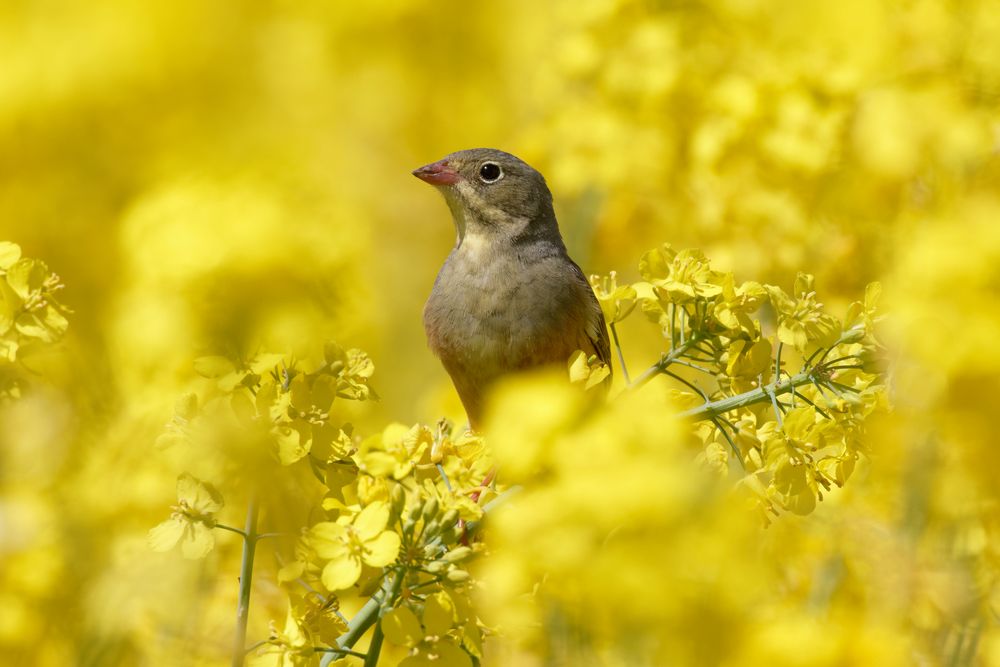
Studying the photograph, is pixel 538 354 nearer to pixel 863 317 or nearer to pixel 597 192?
pixel 597 192

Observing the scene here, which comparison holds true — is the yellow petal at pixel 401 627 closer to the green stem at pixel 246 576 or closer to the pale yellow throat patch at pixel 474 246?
the green stem at pixel 246 576

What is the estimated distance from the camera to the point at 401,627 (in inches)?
79.5

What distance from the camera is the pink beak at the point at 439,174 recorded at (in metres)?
4.05

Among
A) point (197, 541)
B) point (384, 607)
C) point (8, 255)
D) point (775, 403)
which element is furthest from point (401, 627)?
point (8, 255)

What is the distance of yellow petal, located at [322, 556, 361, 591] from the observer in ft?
6.49

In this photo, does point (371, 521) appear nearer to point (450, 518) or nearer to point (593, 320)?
point (450, 518)

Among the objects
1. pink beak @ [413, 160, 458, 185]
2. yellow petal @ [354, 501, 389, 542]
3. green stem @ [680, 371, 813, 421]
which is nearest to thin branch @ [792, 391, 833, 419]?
green stem @ [680, 371, 813, 421]

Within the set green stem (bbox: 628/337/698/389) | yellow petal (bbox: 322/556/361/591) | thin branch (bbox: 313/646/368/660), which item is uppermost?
green stem (bbox: 628/337/698/389)

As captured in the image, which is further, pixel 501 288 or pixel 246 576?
pixel 501 288

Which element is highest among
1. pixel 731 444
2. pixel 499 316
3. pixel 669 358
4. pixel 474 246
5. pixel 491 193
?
pixel 491 193

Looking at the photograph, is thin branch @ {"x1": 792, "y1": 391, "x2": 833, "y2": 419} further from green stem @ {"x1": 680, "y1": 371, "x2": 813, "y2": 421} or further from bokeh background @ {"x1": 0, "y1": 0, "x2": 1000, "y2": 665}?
bokeh background @ {"x1": 0, "y1": 0, "x2": 1000, "y2": 665}

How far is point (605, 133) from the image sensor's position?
14.8ft

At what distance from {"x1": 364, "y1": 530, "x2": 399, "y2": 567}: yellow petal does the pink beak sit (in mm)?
2185

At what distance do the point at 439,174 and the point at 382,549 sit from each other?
2.29 metres
